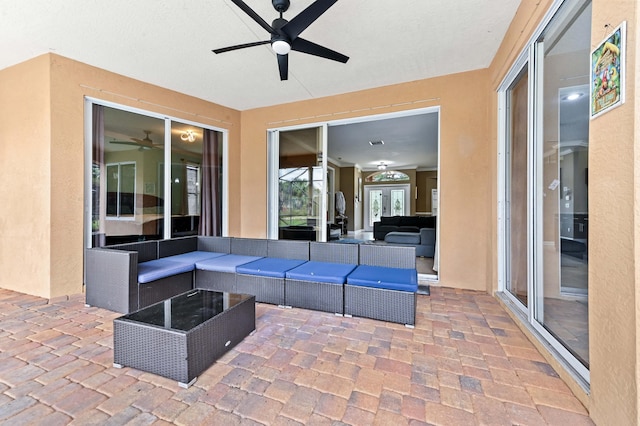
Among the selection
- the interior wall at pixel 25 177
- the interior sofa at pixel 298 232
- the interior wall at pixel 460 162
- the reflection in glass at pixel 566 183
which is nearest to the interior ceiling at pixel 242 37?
the interior wall at pixel 460 162

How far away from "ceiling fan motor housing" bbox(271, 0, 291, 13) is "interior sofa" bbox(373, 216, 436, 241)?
6.71m

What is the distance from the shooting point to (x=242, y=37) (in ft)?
9.75

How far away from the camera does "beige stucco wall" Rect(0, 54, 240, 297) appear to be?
3.22 meters

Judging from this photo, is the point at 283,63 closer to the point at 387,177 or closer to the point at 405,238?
the point at 405,238

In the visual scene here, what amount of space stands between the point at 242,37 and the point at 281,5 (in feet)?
2.67

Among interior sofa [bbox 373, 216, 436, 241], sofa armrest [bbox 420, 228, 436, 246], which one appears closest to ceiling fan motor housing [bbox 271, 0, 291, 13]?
sofa armrest [bbox 420, 228, 436, 246]

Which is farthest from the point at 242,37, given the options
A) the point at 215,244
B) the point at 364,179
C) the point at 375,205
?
the point at 375,205

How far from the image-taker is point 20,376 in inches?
70.6

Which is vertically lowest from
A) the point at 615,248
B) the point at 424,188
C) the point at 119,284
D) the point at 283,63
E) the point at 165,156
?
the point at 119,284

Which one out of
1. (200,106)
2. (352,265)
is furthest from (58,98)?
(352,265)

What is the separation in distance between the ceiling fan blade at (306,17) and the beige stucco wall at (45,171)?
2999mm

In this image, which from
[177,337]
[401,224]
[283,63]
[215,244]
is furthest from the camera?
[401,224]

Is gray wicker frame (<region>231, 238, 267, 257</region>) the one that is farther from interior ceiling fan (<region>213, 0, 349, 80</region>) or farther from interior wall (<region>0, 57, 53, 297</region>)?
interior ceiling fan (<region>213, 0, 349, 80</region>)

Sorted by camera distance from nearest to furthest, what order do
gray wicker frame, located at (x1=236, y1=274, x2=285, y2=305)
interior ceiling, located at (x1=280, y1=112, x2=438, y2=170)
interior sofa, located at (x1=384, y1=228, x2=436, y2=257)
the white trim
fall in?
gray wicker frame, located at (x1=236, y1=274, x2=285, y2=305) → the white trim → interior ceiling, located at (x1=280, y1=112, x2=438, y2=170) → interior sofa, located at (x1=384, y1=228, x2=436, y2=257)
